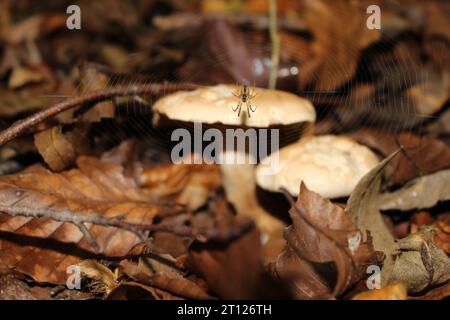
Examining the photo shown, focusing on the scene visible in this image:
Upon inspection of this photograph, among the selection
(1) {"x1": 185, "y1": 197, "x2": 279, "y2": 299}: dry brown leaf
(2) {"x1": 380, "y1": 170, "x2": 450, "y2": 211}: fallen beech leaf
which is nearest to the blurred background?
(2) {"x1": 380, "y1": 170, "x2": 450, "y2": 211}: fallen beech leaf

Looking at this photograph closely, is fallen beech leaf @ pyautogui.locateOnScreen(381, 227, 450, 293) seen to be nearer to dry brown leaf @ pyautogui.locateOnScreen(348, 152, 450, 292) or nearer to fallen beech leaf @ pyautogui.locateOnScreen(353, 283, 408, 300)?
dry brown leaf @ pyautogui.locateOnScreen(348, 152, 450, 292)

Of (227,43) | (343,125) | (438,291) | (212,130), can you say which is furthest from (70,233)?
(227,43)

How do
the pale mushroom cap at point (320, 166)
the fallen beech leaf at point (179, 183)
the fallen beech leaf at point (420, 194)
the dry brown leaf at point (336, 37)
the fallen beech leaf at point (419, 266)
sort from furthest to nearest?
the dry brown leaf at point (336, 37) → the fallen beech leaf at point (179, 183) → the fallen beech leaf at point (420, 194) → the pale mushroom cap at point (320, 166) → the fallen beech leaf at point (419, 266)

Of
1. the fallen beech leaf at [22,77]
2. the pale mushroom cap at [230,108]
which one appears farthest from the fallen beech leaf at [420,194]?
the fallen beech leaf at [22,77]

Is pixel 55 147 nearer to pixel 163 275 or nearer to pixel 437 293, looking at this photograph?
pixel 163 275

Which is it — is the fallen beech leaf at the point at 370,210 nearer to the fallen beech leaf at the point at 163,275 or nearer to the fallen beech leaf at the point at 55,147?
the fallen beech leaf at the point at 163,275

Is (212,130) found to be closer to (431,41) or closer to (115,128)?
(115,128)

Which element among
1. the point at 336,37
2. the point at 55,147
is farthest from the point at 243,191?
the point at 336,37

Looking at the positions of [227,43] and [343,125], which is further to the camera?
[227,43]
